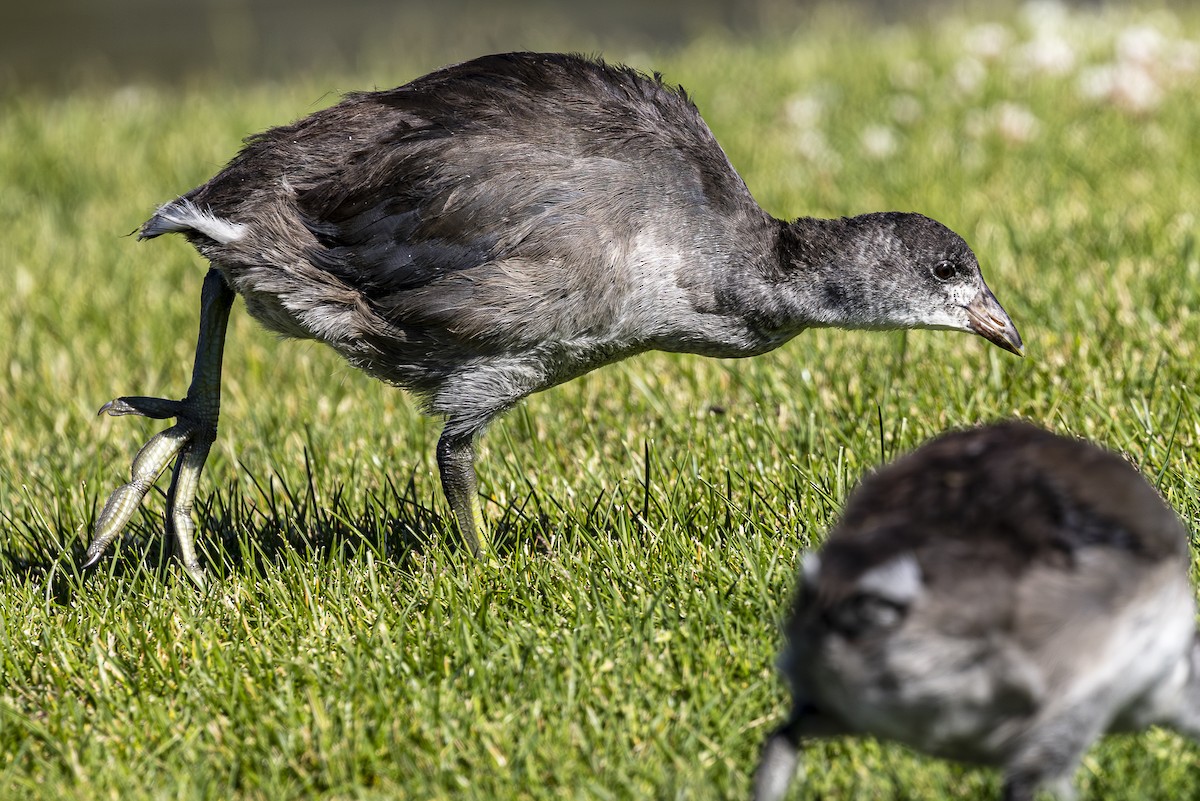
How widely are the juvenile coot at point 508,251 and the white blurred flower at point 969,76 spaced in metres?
4.43

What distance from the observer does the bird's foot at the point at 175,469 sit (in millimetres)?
4105

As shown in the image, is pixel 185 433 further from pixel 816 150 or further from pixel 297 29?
pixel 297 29

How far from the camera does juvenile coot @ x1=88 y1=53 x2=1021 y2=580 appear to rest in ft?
12.9

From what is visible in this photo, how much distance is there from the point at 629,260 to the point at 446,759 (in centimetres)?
159

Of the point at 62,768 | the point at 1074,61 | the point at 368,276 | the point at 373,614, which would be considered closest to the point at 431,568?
the point at 373,614

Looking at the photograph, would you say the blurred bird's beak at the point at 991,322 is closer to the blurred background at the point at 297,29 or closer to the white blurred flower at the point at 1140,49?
the white blurred flower at the point at 1140,49

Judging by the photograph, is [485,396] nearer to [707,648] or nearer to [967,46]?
[707,648]

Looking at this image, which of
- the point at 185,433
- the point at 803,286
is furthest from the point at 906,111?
the point at 185,433

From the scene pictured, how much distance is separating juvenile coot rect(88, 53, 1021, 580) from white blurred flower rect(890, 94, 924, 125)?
13.3 ft

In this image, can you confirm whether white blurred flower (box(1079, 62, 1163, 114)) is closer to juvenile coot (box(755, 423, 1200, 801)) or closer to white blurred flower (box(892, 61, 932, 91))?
white blurred flower (box(892, 61, 932, 91))

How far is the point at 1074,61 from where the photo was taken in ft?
28.2

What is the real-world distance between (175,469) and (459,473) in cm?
89

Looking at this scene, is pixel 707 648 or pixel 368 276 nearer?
pixel 707 648

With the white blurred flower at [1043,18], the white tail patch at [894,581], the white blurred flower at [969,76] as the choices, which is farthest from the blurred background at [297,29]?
the white tail patch at [894,581]
